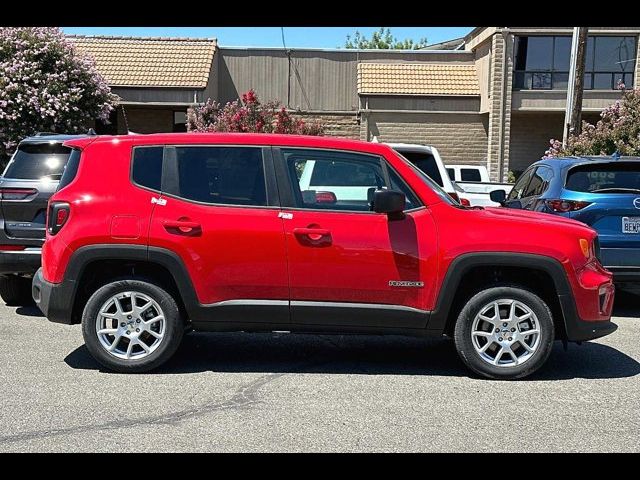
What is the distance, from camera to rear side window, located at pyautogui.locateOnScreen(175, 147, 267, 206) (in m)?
5.89

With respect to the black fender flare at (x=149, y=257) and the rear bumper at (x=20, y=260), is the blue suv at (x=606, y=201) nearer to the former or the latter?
the black fender flare at (x=149, y=257)

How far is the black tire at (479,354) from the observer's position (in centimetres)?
576

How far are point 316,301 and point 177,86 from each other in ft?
60.7

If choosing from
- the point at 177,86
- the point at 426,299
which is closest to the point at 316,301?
the point at 426,299

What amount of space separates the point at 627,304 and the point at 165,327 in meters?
6.03

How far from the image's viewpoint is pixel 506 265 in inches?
227

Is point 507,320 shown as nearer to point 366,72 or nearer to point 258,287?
point 258,287

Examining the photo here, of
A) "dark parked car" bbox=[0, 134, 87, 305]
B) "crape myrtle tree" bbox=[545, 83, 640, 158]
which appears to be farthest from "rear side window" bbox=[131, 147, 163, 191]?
"crape myrtle tree" bbox=[545, 83, 640, 158]

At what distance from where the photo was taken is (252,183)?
19.4ft

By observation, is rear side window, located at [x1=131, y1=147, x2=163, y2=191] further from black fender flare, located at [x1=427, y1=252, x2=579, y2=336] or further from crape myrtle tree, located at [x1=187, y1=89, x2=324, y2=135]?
crape myrtle tree, located at [x1=187, y1=89, x2=324, y2=135]

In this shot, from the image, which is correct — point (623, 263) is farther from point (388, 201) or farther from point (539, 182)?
point (388, 201)

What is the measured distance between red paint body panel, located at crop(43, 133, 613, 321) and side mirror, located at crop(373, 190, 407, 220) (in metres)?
0.16
